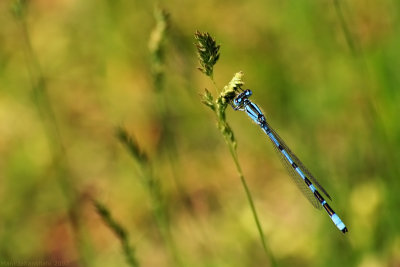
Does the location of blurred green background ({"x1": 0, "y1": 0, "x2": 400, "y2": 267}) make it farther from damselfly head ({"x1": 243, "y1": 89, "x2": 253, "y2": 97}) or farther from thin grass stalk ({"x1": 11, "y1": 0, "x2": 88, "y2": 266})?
damselfly head ({"x1": 243, "y1": 89, "x2": 253, "y2": 97})

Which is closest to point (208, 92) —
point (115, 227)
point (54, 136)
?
point (115, 227)

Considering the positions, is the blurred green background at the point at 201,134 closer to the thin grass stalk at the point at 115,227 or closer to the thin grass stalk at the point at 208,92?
the thin grass stalk at the point at 115,227

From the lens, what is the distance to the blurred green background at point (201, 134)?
10.4 ft

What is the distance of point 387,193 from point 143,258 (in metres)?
1.71

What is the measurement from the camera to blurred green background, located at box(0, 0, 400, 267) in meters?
3.17

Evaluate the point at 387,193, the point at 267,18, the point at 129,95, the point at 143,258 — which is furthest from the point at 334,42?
the point at 143,258

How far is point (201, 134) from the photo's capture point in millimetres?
4078

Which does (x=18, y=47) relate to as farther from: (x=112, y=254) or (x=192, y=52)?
(x=112, y=254)

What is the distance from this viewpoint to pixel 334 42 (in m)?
4.00

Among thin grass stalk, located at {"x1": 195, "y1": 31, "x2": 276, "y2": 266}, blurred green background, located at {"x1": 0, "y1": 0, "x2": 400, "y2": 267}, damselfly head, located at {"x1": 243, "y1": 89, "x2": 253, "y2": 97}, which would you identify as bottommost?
thin grass stalk, located at {"x1": 195, "y1": 31, "x2": 276, "y2": 266}

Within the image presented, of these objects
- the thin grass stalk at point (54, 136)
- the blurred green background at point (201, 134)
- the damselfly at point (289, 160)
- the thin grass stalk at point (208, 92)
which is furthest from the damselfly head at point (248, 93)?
the thin grass stalk at point (54, 136)

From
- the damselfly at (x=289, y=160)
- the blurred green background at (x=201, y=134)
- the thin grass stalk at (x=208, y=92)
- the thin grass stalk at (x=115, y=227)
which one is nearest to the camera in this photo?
the thin grass stalk at (x=208, y=92)

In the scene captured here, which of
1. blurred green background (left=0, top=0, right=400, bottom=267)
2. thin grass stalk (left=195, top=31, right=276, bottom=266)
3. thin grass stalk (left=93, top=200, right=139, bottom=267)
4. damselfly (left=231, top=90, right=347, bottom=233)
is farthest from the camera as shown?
blurred green background (left=0, top=0, right=400, bottom=267)

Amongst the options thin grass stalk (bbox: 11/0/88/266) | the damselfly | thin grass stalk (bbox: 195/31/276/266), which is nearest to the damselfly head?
the damselfly
